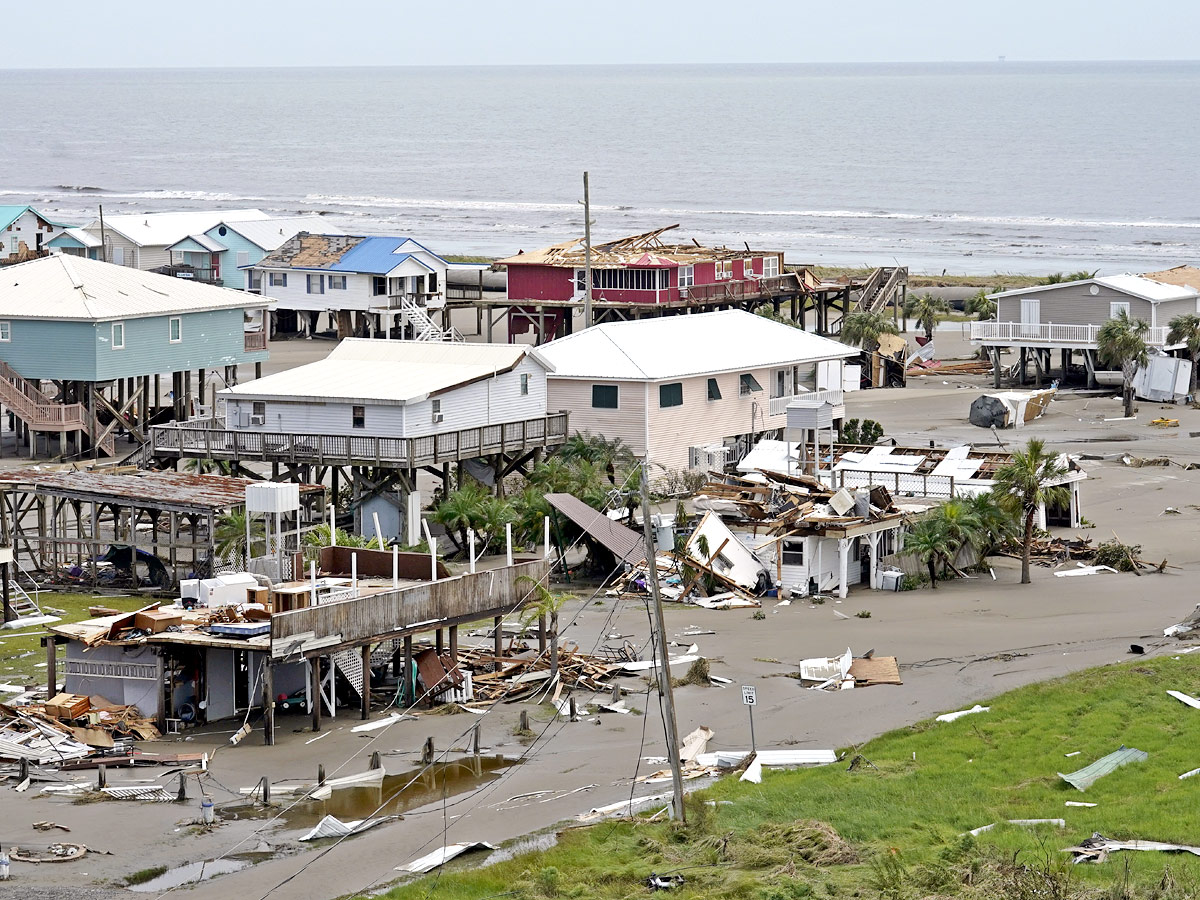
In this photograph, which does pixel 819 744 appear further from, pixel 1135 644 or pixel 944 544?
pixel 944 544

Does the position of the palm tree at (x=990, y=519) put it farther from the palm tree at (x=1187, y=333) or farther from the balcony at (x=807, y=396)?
the palm tree at (x=1187, y=333)

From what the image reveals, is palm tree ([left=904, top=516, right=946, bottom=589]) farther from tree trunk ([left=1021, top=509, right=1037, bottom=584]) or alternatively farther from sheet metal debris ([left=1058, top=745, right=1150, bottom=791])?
sheet metal debris ([left=1058, top=745, right=1150, bottom=791])

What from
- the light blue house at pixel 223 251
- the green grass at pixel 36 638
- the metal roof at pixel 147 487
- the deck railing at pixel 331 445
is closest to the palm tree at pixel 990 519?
the deck railing at pixel 331 445

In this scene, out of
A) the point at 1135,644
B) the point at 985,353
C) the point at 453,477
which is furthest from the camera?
the point at 985,353

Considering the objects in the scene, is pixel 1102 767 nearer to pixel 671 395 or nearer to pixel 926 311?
pixel 671 395

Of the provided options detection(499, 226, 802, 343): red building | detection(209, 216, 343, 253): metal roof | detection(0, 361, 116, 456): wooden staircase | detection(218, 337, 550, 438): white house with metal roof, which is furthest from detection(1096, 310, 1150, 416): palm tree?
detection(209, 216, 343, 253): metal roof

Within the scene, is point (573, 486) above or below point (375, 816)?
above

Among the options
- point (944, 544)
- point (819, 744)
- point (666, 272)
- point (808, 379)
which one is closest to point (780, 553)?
point (944, 544)
